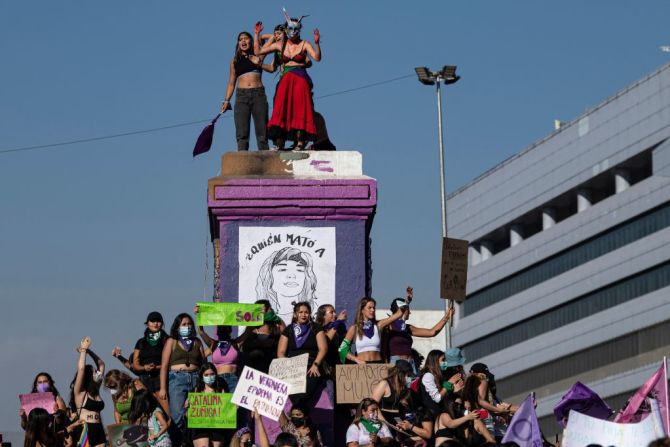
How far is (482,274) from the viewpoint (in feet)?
333

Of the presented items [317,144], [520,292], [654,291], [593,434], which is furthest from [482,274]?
[593,434]

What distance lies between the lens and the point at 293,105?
70.7 ft

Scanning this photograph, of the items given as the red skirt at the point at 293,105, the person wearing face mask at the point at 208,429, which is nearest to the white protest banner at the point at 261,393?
the person wearing face mask at the point at 208,429

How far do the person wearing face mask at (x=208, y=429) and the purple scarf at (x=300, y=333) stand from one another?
87 cm

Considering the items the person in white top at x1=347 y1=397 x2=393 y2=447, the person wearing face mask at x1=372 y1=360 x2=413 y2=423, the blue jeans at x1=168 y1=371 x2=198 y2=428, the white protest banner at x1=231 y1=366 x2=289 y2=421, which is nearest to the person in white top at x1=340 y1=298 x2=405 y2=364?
the person wearing face mask at x1=372 y1=360 x2=413 y2=423

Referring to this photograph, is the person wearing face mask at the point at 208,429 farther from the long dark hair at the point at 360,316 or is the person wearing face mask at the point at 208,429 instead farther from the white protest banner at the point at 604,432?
the white protest banner at the point at 604,432

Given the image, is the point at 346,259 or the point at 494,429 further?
the point at 346,259

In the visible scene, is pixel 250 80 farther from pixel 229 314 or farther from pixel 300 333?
pixel 300 333

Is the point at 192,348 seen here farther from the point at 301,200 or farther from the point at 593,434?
the point at 593,434

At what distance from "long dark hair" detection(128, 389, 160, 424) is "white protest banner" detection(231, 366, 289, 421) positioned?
0.80m

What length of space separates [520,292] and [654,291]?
15140 millimetres

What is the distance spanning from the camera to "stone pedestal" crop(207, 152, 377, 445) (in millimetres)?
20859

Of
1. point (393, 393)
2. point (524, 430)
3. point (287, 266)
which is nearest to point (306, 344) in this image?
point (393, 393)

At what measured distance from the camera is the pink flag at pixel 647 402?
1585 centimetres
